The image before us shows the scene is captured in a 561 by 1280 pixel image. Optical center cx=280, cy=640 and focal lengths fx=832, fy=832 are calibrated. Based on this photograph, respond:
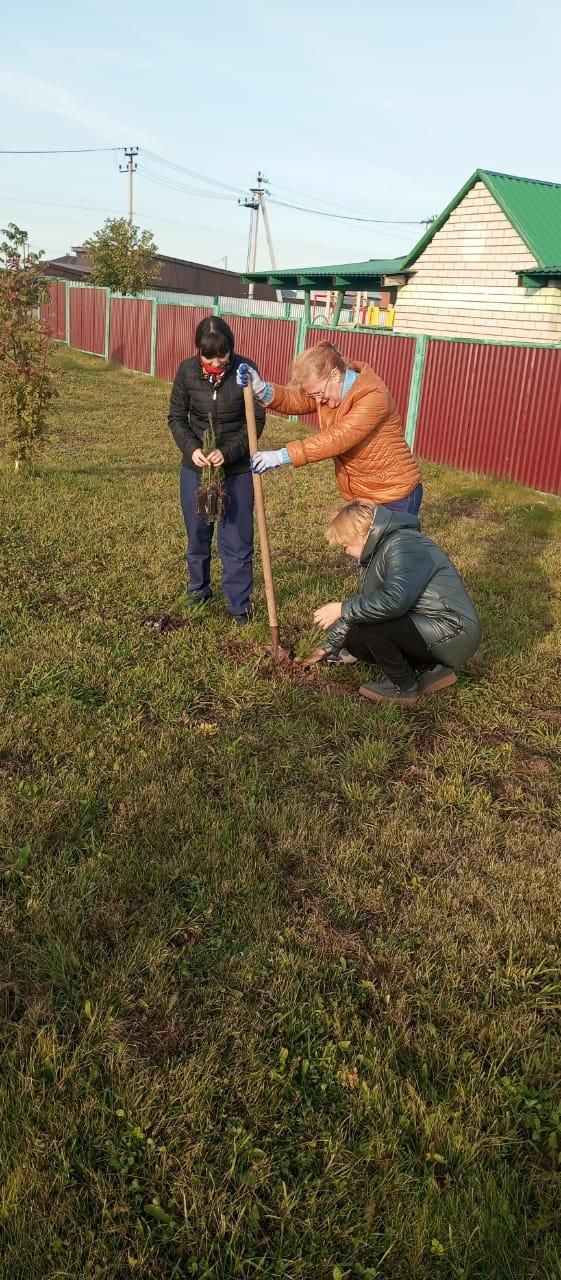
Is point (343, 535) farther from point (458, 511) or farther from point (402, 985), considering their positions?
point (458, 511)

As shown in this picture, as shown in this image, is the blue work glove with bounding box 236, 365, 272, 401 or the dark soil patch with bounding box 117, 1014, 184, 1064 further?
the blue work glove with bounding box 236, 365, 272, 401

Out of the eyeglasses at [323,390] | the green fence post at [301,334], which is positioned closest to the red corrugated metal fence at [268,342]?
the green fence post at [301,334]

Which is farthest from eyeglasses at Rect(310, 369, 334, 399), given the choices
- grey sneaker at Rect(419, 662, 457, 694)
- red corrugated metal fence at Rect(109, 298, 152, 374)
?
red corrugated metal fence at Rect(109, 298, 152, 374)

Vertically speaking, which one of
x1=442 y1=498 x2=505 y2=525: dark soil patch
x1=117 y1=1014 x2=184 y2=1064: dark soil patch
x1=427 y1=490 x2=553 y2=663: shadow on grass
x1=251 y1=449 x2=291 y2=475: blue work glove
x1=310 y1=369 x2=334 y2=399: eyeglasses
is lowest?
x1=117 y1=1014 x2=184 y2=1064: dark soil patch

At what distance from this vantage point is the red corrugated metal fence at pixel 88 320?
77.7 ft

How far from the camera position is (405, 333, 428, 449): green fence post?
12.2m

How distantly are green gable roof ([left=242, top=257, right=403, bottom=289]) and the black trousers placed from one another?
18155mm

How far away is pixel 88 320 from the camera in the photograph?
24.7m

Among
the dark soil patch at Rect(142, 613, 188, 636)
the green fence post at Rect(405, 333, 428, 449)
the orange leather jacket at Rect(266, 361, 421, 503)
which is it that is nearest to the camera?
the orange leather jacket at Rect(266, 361, 421, 503)

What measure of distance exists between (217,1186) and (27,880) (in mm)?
1240

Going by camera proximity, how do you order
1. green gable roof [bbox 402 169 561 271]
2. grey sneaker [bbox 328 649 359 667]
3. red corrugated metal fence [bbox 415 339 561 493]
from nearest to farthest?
grey sneaker [bbox 328 649 359 667], red corrugated metal fence [bbox 415 339 561 493], green gable roof [bbox 402 169 561 271]

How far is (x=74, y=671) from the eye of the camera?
4387 mm

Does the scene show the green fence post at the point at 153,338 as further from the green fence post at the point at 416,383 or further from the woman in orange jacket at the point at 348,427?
the woman in orange jacket at the point at 348,427

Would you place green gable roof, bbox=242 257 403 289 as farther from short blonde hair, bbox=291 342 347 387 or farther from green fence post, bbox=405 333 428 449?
short blonde hair, bbox=291 342 347 387
